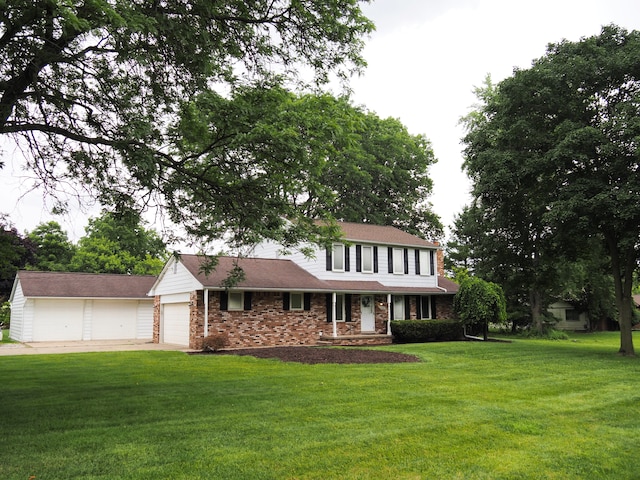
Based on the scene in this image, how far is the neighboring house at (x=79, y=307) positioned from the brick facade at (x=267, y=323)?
384 centimetres

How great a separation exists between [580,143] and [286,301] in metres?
12.6

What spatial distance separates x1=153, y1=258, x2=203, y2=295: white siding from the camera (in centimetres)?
2019

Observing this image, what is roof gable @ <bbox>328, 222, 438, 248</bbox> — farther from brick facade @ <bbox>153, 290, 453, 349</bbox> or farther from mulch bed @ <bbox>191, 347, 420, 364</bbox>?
mulch bed @ <bbox>191, 347, 420, 364</bbox>

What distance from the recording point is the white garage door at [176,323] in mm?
21281

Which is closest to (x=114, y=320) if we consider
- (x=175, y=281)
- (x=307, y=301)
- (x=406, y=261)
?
(x=175, y=281)

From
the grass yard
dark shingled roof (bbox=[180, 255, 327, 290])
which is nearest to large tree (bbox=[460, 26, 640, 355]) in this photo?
the grass yard

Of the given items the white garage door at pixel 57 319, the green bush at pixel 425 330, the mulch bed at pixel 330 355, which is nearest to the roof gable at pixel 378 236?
the green bush at pixel 425 330

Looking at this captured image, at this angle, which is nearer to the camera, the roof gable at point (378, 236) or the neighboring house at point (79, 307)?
the neighboring house at point (79, 307)

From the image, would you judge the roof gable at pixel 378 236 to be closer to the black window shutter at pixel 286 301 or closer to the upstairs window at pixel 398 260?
the upstairs window at pixel 398 260

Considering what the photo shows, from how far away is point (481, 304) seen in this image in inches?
921

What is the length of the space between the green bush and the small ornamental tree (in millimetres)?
765

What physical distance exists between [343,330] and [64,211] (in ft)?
52.6

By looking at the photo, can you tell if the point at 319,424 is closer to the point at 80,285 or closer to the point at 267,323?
the point at 267,323

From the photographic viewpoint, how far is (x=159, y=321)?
78.0ft
